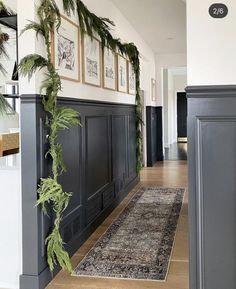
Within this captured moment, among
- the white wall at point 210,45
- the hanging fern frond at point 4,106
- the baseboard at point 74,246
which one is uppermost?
the white wall at point 210,45

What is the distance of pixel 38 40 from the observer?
2.80m

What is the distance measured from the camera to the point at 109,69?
4953mm

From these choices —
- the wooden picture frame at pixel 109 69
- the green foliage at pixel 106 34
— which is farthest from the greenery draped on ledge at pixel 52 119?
the wooden picture frame at pixel 109 69

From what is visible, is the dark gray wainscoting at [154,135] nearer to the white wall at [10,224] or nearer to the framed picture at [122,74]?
the framed picture at [122,74]

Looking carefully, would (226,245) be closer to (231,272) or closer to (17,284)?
(231,272)

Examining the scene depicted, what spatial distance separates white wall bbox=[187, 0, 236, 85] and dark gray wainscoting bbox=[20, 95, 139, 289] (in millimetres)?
1191

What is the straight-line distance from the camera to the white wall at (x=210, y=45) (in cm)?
212

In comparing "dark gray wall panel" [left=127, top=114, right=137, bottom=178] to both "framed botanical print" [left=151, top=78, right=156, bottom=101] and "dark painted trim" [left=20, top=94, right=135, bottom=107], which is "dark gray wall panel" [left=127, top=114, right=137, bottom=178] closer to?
"dark painted trim" [left=20, top=94, right=135, bottom=107]

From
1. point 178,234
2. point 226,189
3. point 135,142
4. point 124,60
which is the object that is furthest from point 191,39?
point 135,142

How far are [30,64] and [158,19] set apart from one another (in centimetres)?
414

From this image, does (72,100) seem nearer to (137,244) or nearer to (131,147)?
(137,244)

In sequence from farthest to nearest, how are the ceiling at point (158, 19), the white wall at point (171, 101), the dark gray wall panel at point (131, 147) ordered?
the white wall at point (171, 101) → the dark gray wall panel at point (131, 147) → the ceiling at point (158, 19)

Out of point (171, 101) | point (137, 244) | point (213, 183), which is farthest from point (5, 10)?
point (171, 101)

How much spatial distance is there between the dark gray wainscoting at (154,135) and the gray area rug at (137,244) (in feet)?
12.4
